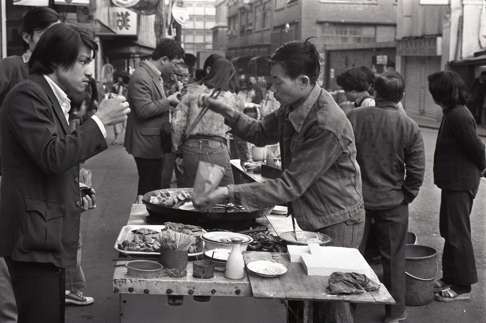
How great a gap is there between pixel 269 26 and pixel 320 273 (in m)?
57.6

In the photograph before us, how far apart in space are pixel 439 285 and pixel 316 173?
3290mm

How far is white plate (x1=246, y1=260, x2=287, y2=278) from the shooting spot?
11.1 ft

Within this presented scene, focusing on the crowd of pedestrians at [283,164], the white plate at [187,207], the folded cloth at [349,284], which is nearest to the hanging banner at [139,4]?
the crowd of pedestrians at [283,164]

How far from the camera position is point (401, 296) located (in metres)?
5.48

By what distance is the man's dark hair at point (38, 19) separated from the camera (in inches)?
180

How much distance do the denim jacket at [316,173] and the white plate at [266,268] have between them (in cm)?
35

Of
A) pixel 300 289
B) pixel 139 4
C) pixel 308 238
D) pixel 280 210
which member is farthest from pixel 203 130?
pixel 139 4

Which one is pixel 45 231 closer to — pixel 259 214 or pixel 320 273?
pixel 320 273

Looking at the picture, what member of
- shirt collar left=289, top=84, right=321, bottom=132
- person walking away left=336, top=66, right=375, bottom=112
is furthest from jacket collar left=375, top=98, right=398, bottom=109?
shirt collar left=289, top=84, right=321, bottom=132

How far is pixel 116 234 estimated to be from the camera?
27.9 feet

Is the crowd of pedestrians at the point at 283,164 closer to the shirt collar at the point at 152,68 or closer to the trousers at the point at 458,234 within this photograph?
the trousers at the point at 458,234

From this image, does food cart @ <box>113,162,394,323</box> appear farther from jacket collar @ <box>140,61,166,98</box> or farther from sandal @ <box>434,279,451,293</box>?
jacket collar @ <box>140,61,166,98</box>

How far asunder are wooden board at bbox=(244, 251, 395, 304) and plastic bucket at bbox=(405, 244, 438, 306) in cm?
272

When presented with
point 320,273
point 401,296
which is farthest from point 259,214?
point 401,296
